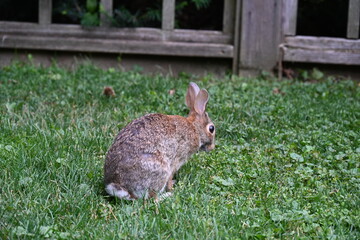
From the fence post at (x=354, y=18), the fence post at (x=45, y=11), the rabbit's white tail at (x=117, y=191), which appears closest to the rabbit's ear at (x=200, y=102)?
the rabbit's white tail at (x=117, y=191)

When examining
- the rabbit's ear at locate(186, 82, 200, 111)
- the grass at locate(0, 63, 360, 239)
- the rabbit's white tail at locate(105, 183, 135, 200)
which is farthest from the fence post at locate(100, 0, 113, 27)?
the rabbit's white tail at locate(105, 183, 135, 200)

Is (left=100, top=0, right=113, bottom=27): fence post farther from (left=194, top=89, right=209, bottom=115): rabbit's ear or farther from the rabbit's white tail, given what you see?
the rabbit's white tail

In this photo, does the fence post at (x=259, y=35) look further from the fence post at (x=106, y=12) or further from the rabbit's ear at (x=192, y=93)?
the rabbit's ear at (x=192, y=93)

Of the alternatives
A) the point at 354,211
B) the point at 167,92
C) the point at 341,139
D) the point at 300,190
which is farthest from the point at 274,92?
the point at 354,211

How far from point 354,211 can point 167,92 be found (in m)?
3.57

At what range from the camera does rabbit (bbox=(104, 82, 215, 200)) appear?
3.77 meters

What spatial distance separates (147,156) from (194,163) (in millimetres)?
908

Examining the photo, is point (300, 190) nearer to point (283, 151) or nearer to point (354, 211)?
point (354, 211)

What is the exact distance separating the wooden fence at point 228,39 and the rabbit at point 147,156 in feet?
12.7

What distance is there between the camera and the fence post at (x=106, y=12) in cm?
836

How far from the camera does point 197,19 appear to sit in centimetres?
954

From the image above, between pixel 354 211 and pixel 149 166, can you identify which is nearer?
pixel 354 211

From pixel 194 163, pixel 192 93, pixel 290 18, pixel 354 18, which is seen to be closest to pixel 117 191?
pixel 194 163

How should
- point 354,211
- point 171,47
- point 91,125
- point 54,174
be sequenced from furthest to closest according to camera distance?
point 171,47, point 91,125, point 54,174, point 354,211
